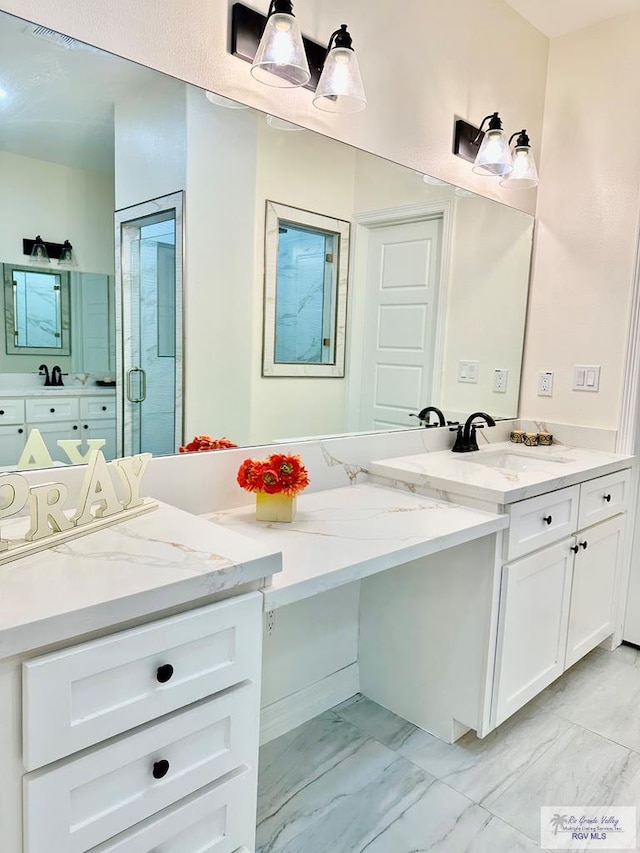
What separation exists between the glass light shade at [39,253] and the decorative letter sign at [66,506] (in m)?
0.44

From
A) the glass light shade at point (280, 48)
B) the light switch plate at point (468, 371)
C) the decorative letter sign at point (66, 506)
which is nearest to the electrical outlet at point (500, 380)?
the light switch plate at point (468, 371)

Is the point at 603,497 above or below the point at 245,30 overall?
below

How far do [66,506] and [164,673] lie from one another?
551 mm

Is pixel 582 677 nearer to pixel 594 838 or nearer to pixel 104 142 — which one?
pixel 594 838

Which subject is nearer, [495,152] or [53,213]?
[53,213]

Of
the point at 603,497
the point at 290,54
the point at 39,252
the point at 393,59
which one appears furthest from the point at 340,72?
the point at 603,497

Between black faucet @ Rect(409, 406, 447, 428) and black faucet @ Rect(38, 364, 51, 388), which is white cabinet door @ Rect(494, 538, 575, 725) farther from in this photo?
black faucet @ Rect(38, 364, 51, 388)

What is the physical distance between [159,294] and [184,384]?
0.79 ft

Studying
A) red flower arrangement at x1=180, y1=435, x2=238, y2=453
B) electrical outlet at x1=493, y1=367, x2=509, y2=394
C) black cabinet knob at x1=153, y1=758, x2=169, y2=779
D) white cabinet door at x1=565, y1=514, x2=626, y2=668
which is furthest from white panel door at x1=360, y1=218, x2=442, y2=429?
black cabinet knob at x1=153, y1=758, x2=169, y2=779

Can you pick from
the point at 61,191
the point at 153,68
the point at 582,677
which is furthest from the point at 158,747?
the point at 582,677

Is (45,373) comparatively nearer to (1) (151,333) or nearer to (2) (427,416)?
(1) (151,333)

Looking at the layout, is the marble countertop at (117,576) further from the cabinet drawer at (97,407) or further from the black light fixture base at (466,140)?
the black light fixture base at (466,140)

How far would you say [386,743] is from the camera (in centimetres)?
196

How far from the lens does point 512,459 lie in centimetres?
247
